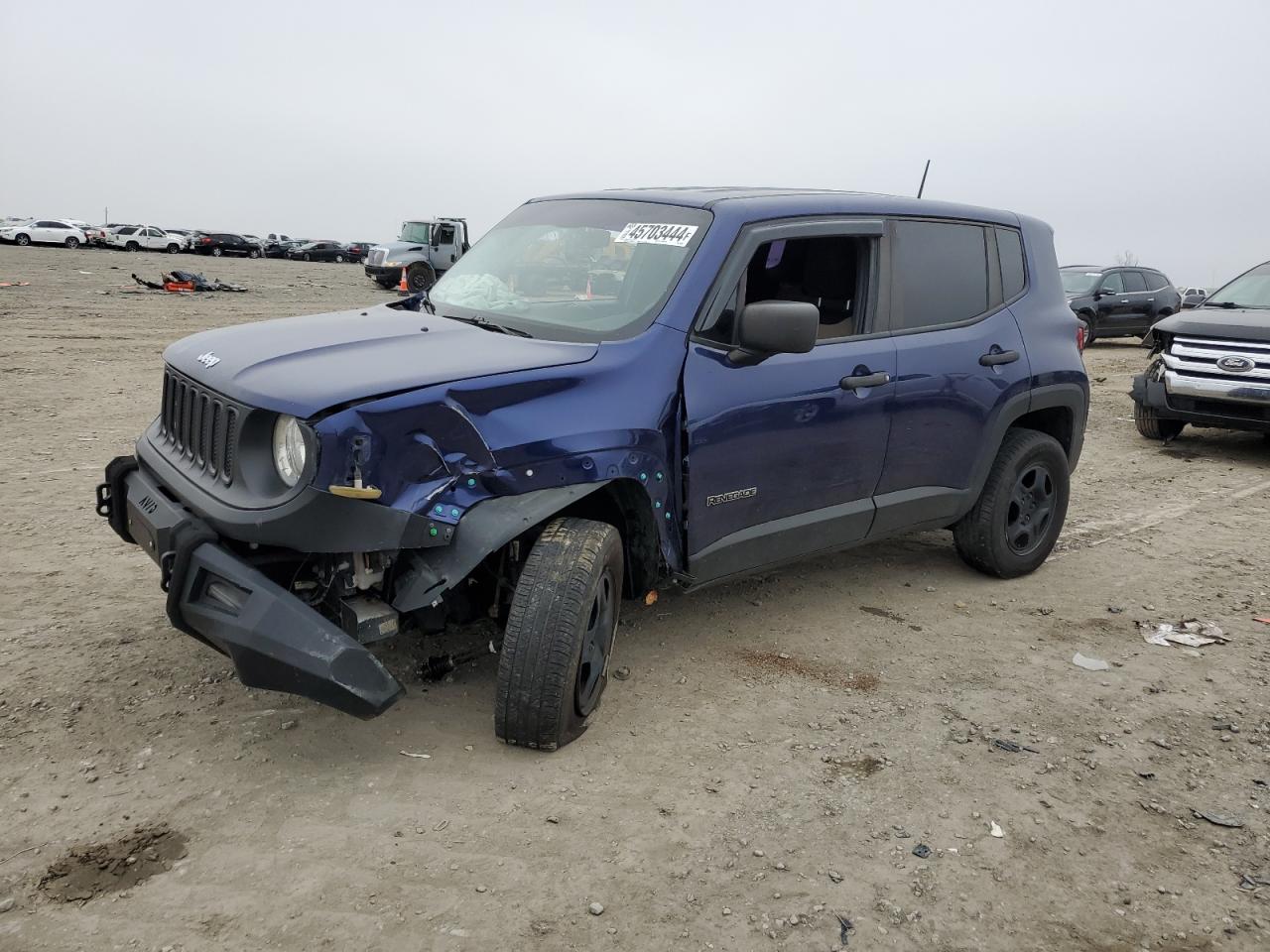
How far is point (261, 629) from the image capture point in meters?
2.98

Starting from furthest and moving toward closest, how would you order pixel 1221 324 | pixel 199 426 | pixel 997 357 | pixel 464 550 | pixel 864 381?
pixel 1221 324 → pixel 997 357 → pixel 864 381 → pixel 199 426 → pixel 464 550

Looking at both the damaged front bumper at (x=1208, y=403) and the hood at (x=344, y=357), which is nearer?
the hood at (x=344, y=357)

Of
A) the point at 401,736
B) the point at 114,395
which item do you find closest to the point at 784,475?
the point at 401,736

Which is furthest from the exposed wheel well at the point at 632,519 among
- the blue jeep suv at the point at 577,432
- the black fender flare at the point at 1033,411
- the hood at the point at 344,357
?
the black fender flare at the point at 1033,411

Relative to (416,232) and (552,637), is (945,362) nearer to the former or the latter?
(552,637)

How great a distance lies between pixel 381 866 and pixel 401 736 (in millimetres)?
752

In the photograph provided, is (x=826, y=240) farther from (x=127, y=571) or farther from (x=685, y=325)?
(x=127, y=571)

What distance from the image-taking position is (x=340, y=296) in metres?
25.4

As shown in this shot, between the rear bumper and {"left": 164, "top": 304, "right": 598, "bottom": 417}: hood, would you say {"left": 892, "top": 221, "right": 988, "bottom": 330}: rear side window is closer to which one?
{"left": 164, "top": 304, "right": 598, "bottom": 417}: hood

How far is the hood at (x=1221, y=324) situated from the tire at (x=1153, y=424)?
0.71 metres

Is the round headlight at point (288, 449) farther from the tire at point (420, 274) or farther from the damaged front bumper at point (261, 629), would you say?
the tire at point (420, 274)

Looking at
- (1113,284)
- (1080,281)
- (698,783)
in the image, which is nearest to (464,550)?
(698,783)

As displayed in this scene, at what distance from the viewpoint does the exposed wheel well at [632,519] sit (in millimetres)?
3715

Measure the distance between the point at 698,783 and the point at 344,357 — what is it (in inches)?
72.7
